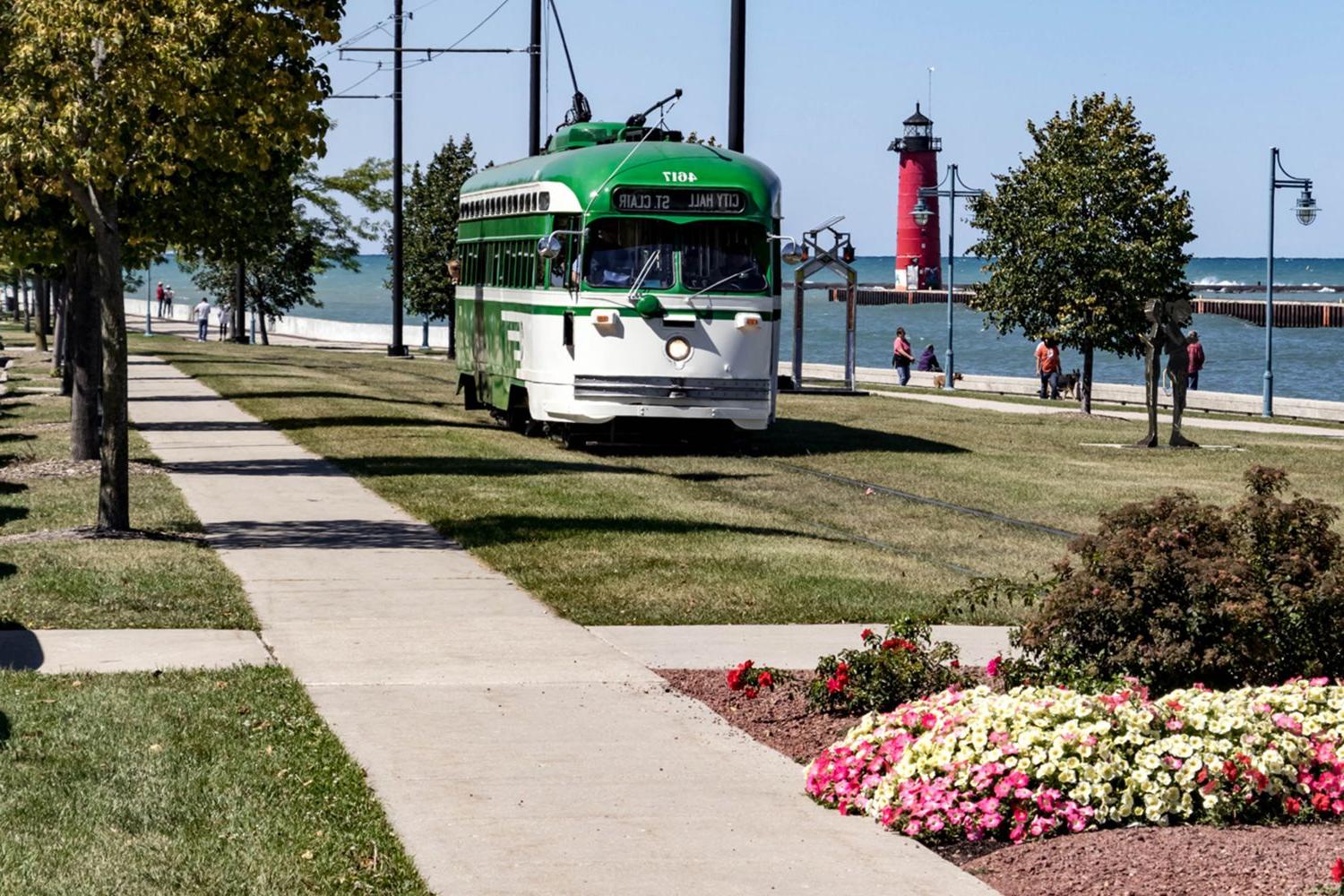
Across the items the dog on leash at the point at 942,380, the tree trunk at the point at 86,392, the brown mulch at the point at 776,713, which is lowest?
the brown mulch at the point at 776,713

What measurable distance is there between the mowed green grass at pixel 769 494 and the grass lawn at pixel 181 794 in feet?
10.7

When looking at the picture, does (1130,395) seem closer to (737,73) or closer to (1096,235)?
(1096,235)

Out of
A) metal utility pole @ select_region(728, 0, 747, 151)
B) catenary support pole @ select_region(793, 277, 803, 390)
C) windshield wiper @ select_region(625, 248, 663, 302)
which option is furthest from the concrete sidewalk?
catenary support pole @ select_region(793, 277, 803, 390)

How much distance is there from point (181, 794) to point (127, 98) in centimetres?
865

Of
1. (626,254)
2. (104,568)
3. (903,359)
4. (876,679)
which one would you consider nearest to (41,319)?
(903,359)

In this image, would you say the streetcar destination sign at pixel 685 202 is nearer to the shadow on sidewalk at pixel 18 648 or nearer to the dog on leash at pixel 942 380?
the shadow on sidewalk at pixel 18 648

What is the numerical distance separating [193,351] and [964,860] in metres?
49.0

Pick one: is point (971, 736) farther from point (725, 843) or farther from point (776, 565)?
point (776, 565)

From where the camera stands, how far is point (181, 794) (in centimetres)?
746

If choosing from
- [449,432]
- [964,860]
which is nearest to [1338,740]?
[964,860]

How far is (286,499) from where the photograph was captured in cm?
1798

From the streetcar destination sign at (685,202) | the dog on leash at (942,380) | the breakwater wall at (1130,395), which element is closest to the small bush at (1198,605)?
the streetcar destination sign at (685,202)

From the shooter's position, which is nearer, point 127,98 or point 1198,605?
point 1198,605

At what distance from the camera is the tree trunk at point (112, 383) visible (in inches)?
584
